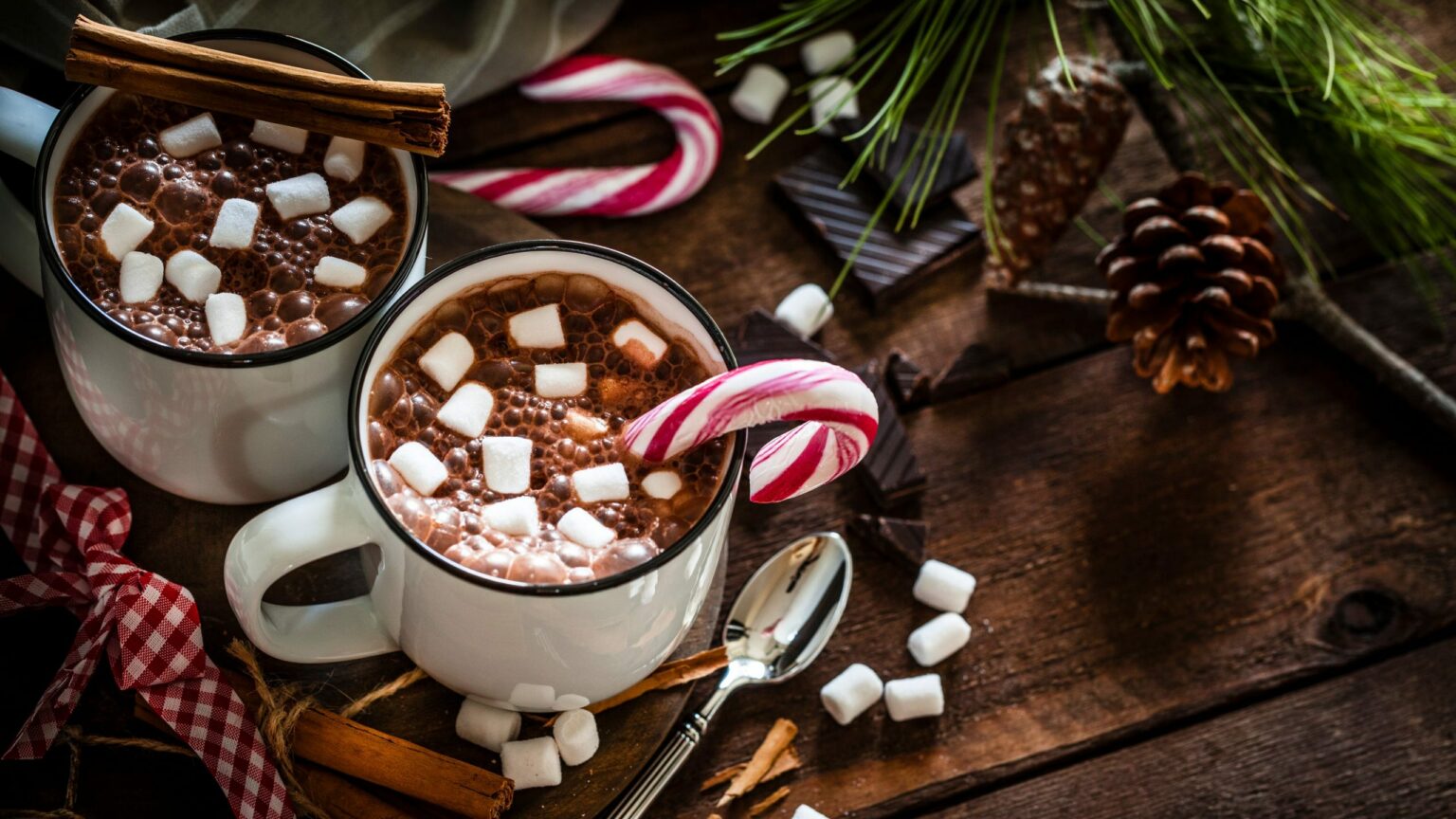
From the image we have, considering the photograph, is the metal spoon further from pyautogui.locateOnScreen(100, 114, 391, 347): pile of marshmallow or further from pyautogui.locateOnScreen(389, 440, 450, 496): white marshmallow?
pyautogui.locateOnScreen(100, 114, 391, 347): pile of marshmallow

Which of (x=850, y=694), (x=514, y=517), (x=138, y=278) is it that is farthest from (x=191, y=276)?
(x=850, y=694)

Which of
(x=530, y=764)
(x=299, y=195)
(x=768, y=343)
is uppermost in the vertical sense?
(x=299, y=195)

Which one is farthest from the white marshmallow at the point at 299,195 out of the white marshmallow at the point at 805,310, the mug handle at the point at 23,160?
the white marshmallow at the point at 805,310

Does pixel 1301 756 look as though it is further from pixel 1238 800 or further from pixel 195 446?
pixel 195 446

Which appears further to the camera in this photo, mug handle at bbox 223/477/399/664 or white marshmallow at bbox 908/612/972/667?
white marshmallow at bbox 908/612/972/667

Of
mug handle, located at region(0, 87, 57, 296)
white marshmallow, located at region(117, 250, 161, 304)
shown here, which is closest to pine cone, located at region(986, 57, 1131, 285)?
white marshmallow, located at region(117, 250, 161, 304)

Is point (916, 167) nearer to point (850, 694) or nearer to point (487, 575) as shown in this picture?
point (850, 694)

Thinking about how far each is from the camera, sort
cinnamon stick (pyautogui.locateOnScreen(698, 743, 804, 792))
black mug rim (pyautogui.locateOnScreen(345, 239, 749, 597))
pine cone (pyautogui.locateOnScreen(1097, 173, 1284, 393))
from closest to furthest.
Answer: black mug rim (pyautogui.locateOnScreen(345, 239, 749, 597)), cinnamon stick (pyautogui.locateOnScreen(698, 743, 804, 792)), pine cone (pyautogui.locateOnScreen(1097, 173, 1284, 393))

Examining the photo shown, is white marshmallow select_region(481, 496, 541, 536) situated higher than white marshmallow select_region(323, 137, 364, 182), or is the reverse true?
white marshmallow select_region(323, 137, 364, 182)
